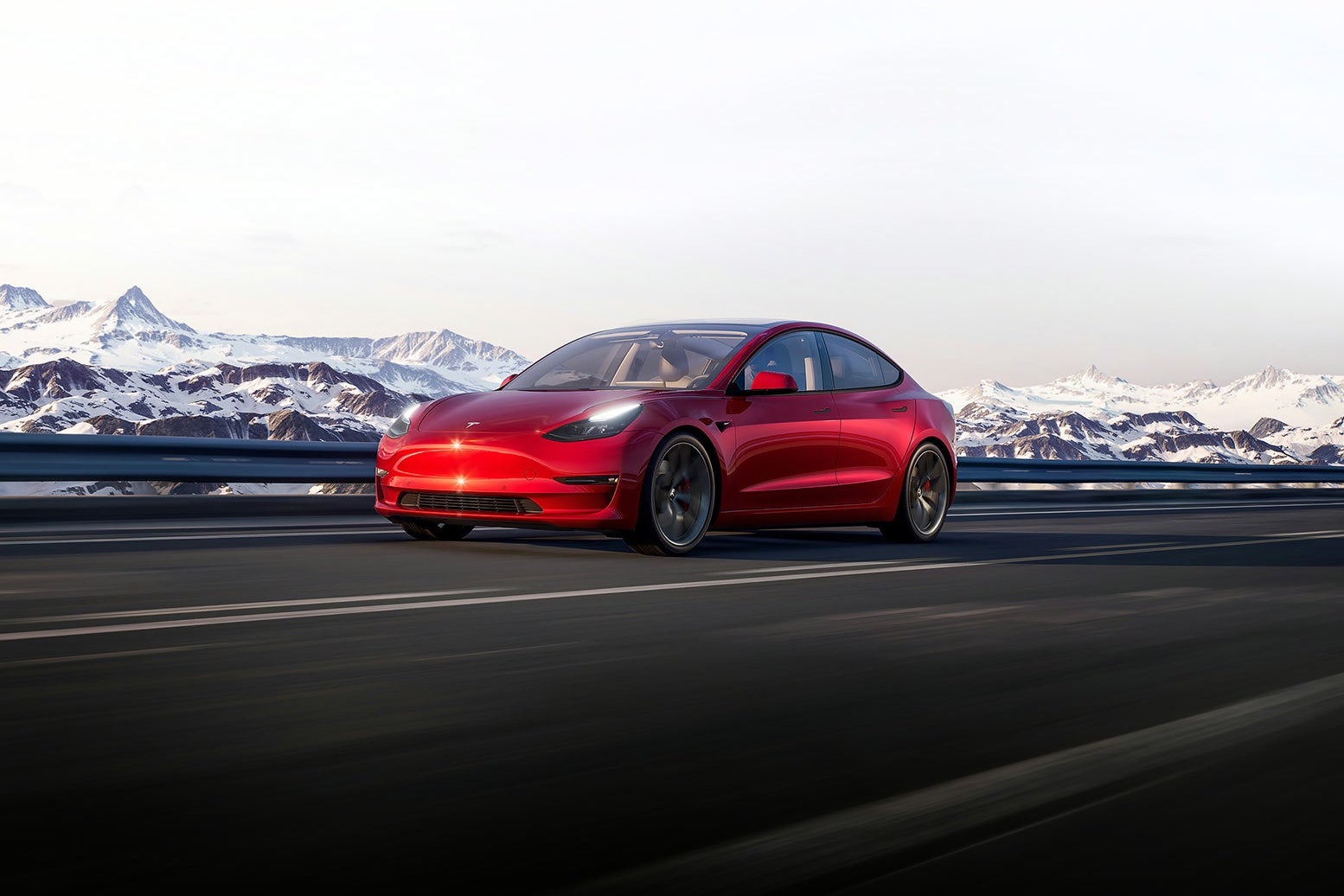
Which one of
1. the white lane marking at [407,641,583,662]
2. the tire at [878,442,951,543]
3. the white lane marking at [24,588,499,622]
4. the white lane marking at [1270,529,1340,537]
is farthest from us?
the white lane marking at [1270,529,1340,537]

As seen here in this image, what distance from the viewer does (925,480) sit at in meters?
10.5

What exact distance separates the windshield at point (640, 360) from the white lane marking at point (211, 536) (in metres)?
1.49

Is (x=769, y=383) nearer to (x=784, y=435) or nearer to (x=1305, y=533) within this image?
(x=784, y=435)

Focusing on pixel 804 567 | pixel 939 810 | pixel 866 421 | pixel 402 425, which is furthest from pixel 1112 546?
pixel 939 810

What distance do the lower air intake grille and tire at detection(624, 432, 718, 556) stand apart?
615 millimetres

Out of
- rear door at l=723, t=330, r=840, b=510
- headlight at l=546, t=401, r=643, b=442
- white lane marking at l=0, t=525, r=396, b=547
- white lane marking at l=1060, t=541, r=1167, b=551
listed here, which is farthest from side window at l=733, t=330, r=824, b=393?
white lane marking at l=0, t=525, r=396, b=547

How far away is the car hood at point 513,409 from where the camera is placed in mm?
8422

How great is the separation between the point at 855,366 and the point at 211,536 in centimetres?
440

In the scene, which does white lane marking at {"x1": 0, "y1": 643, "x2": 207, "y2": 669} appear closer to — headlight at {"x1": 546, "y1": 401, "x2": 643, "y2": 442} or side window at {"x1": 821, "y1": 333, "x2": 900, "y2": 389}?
headlight at {"x1": 546, "y1": 401, "x2": 643, "y2": 442}

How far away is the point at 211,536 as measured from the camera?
905 cm

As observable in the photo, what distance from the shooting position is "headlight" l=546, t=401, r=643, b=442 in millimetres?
8297

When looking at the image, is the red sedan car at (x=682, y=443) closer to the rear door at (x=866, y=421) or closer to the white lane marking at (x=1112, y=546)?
the rear door at (x=866, y=421)

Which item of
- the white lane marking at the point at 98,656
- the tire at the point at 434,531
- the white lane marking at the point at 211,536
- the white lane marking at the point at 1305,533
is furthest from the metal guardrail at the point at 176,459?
the white lane marking at the point at 1305,533

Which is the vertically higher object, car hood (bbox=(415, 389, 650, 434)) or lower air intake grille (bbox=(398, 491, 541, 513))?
car hood (bbox=(415, 389, 650, 434))
